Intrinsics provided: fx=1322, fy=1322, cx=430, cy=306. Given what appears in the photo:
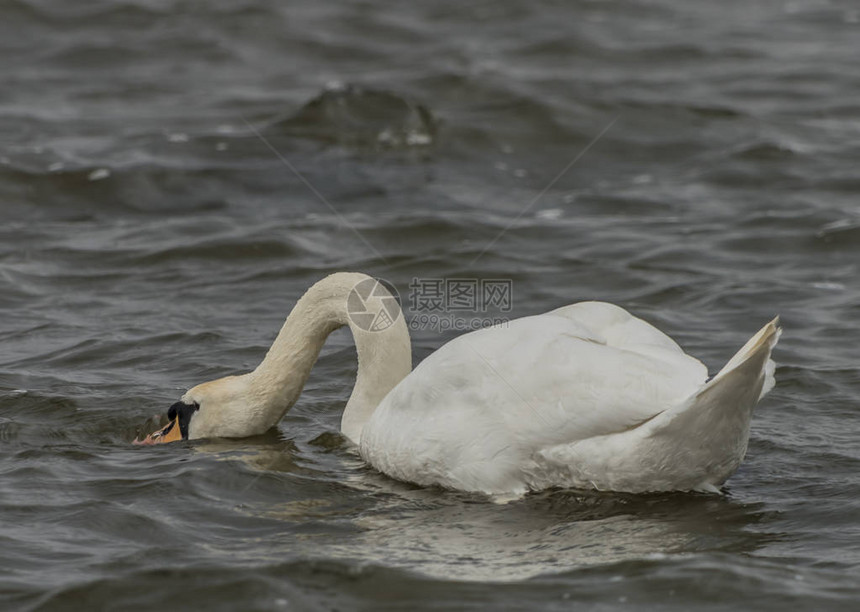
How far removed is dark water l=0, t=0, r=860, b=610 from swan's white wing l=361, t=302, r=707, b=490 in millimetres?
200

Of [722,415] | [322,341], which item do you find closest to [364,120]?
[322,341]

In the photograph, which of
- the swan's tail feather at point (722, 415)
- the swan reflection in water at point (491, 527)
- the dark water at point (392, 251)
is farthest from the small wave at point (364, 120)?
the swan's tail feather at point (722, 415)

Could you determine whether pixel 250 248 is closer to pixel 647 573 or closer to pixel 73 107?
pixel 73 107

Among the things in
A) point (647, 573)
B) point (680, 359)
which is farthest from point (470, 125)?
point (647, 573)

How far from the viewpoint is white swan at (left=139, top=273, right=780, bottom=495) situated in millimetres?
5438

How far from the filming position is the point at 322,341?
7105mm

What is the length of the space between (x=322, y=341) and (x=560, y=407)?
188cm

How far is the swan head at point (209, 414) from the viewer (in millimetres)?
6930

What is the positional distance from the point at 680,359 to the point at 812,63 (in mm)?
12458

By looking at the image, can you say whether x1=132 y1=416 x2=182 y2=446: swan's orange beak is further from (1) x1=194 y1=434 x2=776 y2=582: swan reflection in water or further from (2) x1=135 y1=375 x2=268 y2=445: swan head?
(1) x1=194 y1=434 x2=776 y2=582: swan reflection in water

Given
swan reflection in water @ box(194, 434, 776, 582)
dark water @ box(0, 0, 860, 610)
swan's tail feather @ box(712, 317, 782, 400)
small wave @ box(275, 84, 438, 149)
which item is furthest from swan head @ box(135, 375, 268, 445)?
small wave @ box(275, 84, 438, 149)

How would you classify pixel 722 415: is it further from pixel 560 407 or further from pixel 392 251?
pixel 392 251

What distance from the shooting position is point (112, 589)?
4.95m

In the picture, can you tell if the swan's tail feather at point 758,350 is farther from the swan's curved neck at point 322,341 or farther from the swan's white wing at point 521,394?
the swan's curved neck at point 322,341
